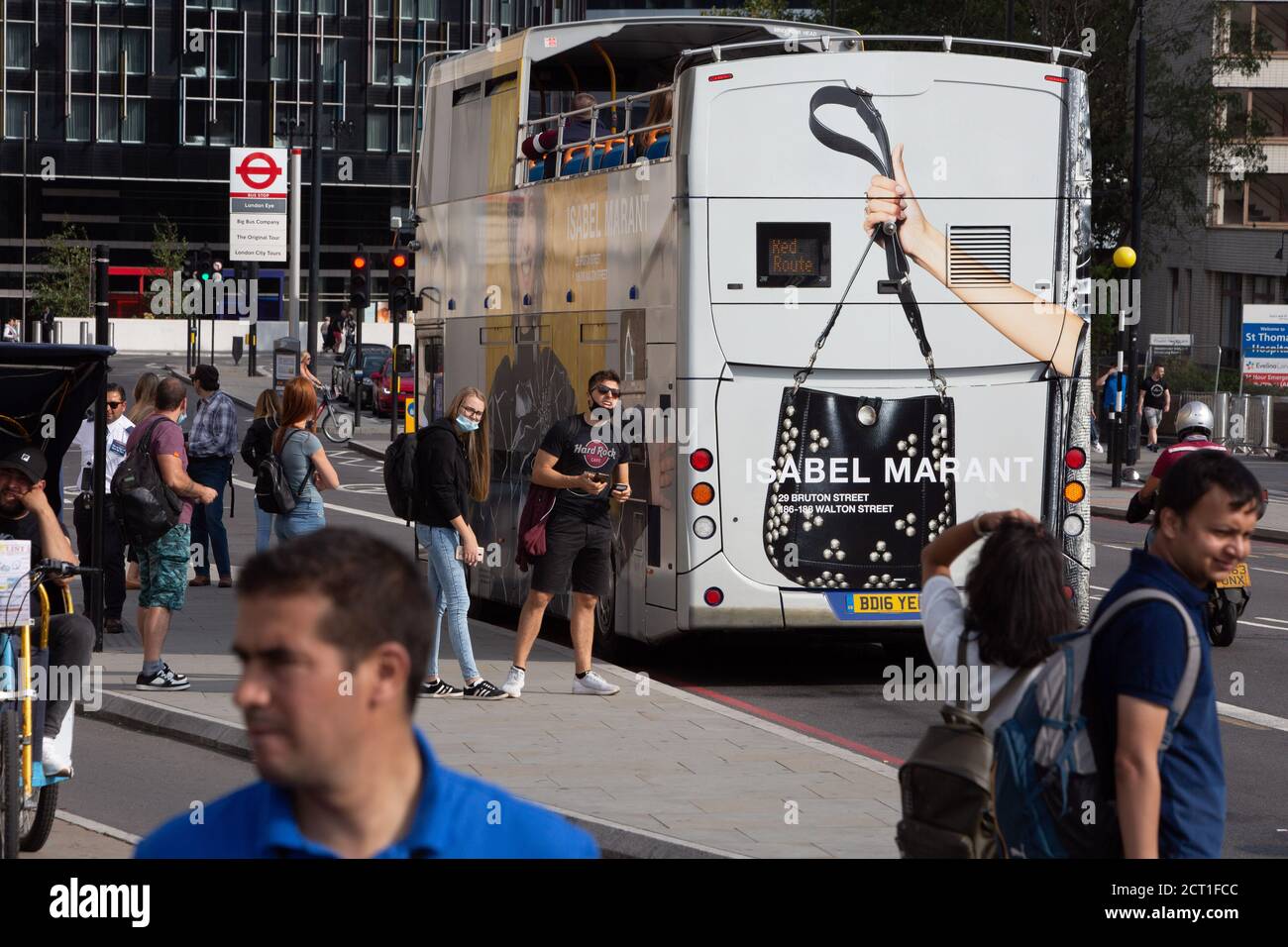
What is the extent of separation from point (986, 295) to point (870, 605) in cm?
206

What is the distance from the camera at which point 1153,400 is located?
1534 inches

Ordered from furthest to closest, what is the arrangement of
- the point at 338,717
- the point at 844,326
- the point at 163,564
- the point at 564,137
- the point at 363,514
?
the point at 363,514, the point at 564,137, the point at 844,326, the point at 163,564, the point at 338,717

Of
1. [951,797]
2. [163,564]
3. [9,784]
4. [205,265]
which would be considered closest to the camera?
[951,797]

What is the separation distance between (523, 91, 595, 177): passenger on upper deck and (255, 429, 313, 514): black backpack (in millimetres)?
3386

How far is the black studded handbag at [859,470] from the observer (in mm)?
12305

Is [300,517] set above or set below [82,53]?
below

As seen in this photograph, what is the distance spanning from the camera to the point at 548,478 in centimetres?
1191

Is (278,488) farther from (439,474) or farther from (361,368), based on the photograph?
(361,368)

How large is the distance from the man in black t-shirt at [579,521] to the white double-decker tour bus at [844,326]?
344 millimetres

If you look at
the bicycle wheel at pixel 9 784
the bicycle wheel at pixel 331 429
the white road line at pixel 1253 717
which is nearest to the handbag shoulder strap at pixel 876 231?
the white road line at pixel 1253 717

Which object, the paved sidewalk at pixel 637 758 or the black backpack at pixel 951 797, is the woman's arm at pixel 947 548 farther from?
the paved sidewalk at pixel 637 758

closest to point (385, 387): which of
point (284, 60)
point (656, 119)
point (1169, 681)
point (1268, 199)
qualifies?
point (1268, 199)

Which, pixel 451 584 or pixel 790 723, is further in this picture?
pixel 451 584
